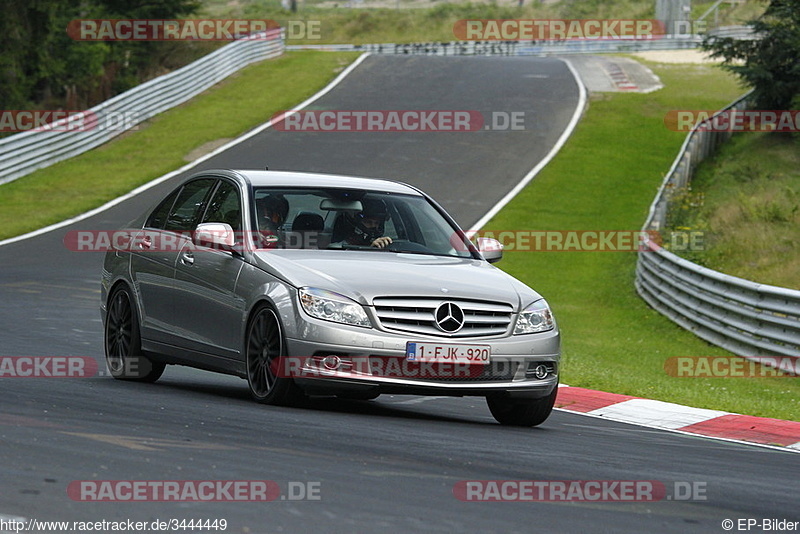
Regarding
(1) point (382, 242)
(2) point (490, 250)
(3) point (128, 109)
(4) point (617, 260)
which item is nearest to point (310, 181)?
(1) point (382, 242)

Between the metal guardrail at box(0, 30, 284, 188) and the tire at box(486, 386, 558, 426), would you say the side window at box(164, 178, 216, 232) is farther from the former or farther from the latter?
the metal guardrail at box(0, 30, 284, 188)

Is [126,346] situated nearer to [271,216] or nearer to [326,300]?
[271,216]

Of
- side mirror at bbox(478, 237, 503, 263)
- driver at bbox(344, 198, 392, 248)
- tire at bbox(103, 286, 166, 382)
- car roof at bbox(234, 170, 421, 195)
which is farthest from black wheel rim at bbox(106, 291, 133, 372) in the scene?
side mirror at bbox(478, 237, 503, 263)

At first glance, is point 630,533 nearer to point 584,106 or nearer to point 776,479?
point 776,479

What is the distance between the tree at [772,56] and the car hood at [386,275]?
26028 mm

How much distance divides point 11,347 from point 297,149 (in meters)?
22.5

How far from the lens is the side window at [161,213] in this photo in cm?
1126

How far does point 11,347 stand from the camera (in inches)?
499

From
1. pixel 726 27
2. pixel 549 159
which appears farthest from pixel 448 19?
pixel 549 159

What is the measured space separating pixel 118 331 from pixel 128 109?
2799 cm

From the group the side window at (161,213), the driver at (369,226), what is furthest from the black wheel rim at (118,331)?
the driver at (369,226)

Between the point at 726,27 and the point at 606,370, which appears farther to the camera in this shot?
the point at 726,27

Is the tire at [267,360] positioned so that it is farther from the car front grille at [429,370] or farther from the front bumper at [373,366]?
the car front grille at [429,370]

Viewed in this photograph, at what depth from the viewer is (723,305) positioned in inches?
709
